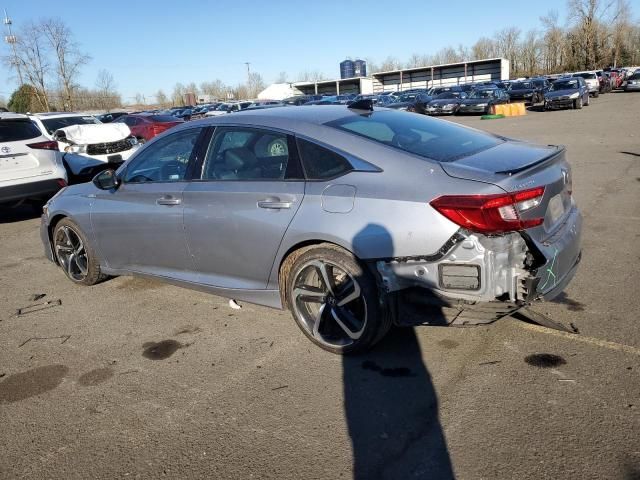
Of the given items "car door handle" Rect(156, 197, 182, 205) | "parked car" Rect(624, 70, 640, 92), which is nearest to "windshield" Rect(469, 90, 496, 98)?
"parked car" Rect(624, 70, 640, 92)

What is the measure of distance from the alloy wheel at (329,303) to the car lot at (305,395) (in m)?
0.18

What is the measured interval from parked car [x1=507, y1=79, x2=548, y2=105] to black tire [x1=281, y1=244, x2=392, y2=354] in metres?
35.5

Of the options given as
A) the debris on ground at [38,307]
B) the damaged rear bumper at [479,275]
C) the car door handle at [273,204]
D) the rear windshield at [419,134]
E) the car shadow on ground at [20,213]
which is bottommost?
the car shadow on ground at [20,213]

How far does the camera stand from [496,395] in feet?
10.1

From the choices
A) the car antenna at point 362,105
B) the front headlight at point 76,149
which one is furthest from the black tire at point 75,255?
the front headlight at point 76,149

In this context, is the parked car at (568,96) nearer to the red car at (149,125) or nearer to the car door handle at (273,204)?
the red car at (149,125)

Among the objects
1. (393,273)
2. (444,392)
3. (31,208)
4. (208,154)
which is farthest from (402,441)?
(31,208)

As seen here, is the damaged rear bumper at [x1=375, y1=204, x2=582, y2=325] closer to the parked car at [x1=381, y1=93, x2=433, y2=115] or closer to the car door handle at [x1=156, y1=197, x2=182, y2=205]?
the car door handle at [x1=156, y1=197, x2=182, y2=205]

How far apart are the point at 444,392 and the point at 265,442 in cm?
108

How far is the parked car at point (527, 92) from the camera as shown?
116 ft

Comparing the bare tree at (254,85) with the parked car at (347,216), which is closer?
the parked car at (347,216)

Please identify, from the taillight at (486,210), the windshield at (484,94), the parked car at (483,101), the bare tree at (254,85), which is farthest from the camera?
the bare tree at (254,85)

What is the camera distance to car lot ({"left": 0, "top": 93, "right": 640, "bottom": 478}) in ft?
8.63

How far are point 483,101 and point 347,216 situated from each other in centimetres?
3165
